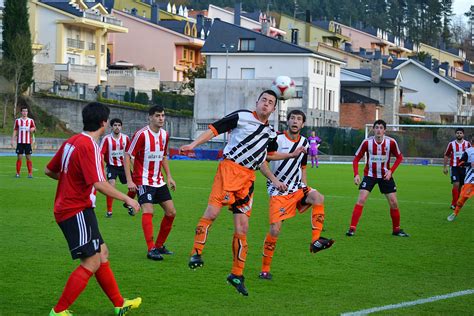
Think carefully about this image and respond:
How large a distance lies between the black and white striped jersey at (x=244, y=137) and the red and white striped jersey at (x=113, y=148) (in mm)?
8139

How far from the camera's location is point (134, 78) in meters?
80.9

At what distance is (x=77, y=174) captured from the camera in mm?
8117

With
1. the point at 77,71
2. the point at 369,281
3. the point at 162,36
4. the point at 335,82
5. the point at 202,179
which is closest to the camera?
the point at 369,281

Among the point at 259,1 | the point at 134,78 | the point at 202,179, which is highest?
the point at 259,1

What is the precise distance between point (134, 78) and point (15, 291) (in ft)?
236

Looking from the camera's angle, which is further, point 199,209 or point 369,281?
point 199,209

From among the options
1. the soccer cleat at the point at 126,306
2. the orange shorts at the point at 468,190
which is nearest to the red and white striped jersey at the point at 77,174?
the soccer cleat at the point at 126,306

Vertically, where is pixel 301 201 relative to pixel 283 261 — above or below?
above

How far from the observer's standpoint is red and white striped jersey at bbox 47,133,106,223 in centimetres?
798

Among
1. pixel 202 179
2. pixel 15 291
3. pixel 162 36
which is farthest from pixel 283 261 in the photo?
pixel 162 36

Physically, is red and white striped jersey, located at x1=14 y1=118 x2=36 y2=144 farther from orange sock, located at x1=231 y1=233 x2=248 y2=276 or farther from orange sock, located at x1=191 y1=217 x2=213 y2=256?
orange sock, located at x1=231 y1=233 x2=248 y2=276

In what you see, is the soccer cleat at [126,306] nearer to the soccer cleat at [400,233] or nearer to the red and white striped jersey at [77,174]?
the red and white striped jersey at [77,174]

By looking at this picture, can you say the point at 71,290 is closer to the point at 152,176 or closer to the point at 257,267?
the point at 257,267

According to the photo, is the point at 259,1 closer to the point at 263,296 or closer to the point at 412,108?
the point at 412,108
